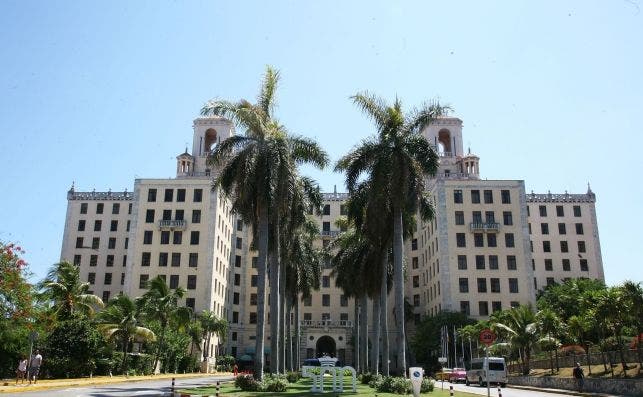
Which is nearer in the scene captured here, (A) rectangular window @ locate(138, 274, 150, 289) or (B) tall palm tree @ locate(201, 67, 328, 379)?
(B) tall palm tree @ locate(201, 67, 328, 379)

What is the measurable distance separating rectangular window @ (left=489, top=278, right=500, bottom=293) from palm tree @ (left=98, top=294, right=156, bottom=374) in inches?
1877

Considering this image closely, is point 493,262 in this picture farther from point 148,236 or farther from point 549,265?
point 148,236

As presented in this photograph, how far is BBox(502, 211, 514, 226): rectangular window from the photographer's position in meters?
80.9

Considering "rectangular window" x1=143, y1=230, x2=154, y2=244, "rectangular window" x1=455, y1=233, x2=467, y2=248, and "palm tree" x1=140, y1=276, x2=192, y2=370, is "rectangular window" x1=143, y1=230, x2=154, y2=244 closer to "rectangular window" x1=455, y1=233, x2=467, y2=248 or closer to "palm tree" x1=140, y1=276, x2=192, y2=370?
"palm tree" x1=140, y1=276, x2=192, y2=370

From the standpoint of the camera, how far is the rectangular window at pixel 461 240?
79688mm

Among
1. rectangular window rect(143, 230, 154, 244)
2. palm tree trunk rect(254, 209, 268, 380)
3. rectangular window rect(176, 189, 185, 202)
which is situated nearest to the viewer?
palm tree trunk rect(254, 209, 268, 380)

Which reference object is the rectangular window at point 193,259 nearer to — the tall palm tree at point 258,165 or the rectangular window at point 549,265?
the tall palm tree at point 258,165

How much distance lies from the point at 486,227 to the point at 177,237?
144 ft

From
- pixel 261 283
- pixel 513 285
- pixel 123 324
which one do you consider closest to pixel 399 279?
pixel 261 283

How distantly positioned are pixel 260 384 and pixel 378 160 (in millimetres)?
14135

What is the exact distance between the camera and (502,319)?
54375 mm

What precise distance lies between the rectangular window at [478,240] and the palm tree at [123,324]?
48074mm

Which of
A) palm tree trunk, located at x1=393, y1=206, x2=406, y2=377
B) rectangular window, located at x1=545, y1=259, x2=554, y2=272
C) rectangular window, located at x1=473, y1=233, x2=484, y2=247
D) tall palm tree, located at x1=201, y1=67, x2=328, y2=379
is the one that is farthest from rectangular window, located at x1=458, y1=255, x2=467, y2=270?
tall palm tree, located at x1=201, y1=67, x2=328, y2=379

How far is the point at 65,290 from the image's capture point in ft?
155
